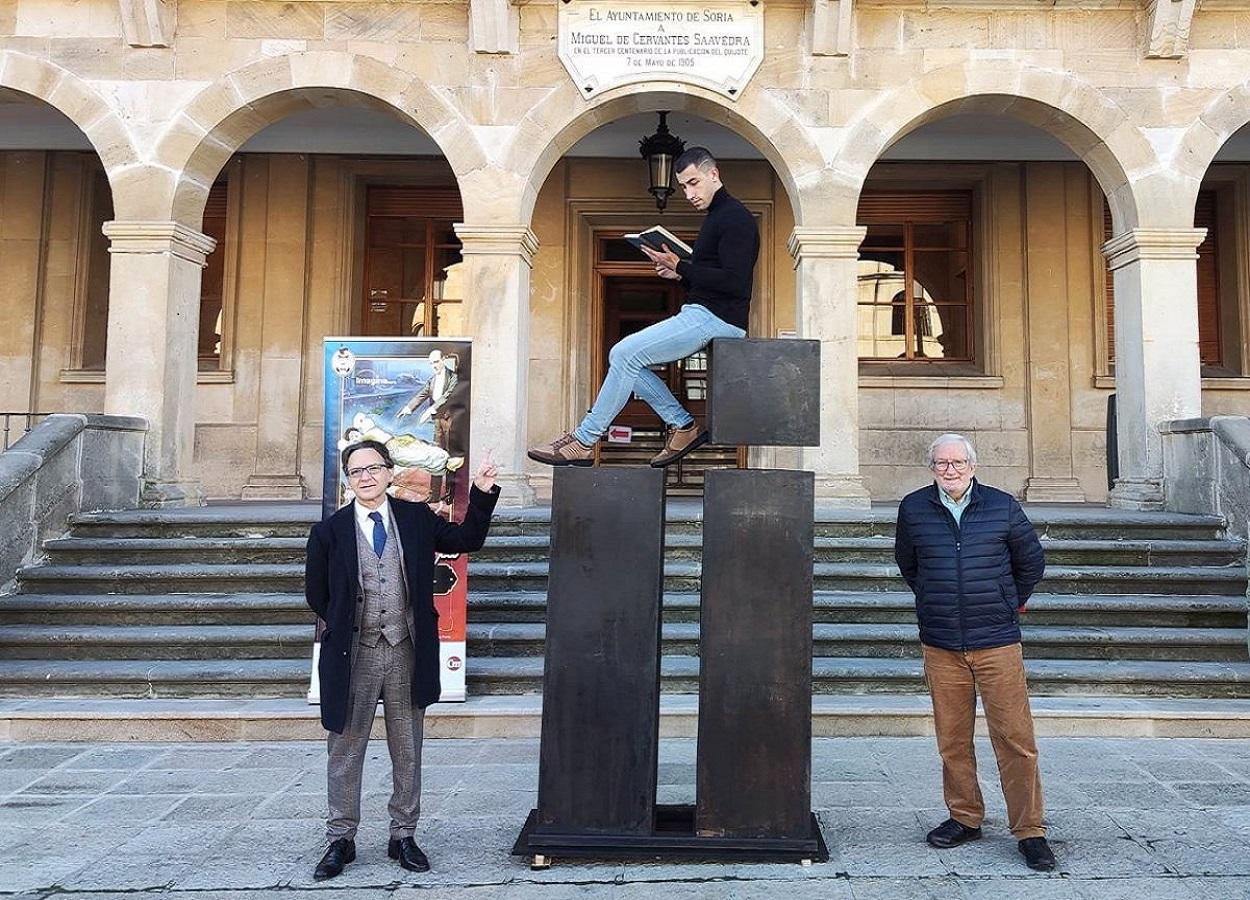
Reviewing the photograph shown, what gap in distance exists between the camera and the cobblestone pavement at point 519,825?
3.44 m

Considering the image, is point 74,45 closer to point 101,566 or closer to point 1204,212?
point 101,566

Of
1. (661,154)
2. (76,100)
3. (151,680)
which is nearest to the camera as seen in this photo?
(151,680)

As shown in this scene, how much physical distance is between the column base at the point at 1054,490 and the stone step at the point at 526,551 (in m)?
3.35

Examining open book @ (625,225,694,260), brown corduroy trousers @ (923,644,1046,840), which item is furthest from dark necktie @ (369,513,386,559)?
brown corduroy trousers @ (923,644,1046,840)

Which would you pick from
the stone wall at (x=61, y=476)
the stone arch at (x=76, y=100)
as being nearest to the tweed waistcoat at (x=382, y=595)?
the stone wall at (x=61, y=476)

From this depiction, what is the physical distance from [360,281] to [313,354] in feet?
3.68

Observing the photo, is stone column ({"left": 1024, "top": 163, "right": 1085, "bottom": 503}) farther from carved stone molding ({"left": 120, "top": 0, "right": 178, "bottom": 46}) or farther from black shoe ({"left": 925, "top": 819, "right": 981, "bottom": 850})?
carved stone molding ({"left": 120, "top": 0, "right": 178, "bottom": 46})

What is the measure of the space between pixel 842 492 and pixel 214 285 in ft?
26.7

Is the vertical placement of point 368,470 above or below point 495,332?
below

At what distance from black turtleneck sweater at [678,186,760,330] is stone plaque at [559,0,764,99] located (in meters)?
4.75

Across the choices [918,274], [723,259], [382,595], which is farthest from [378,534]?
[918,274]

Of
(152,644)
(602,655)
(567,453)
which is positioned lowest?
(152,644)

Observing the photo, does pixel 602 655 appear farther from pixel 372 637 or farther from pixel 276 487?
pixel 276 487

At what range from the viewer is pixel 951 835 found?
384cm
